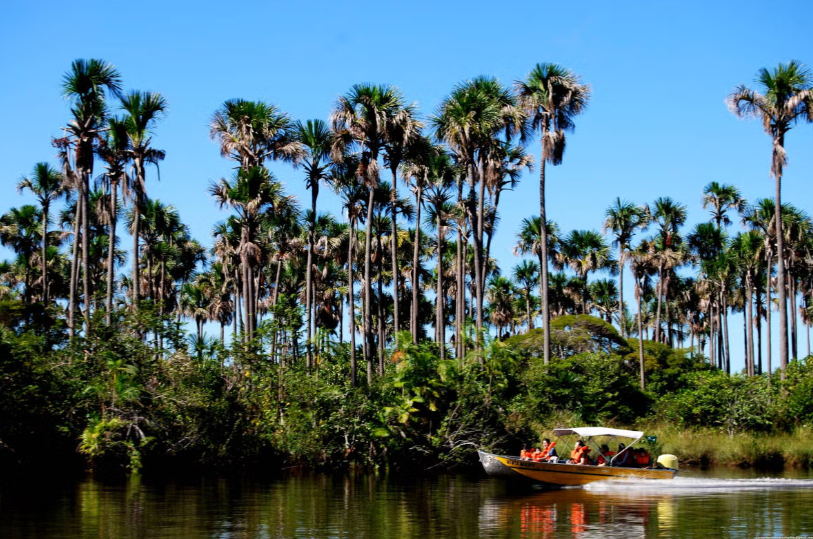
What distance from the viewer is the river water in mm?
17406

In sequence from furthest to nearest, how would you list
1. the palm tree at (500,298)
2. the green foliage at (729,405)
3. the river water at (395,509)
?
the palm tree at (500,298) < the green foliage at (729,405) < the river water at (395,509)

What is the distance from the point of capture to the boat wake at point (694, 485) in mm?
26578

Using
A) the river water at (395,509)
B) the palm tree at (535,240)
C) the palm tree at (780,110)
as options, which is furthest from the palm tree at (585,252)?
the river water at (395,509)

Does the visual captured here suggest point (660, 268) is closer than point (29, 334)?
No

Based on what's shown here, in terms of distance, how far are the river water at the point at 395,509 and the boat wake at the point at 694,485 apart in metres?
0.04

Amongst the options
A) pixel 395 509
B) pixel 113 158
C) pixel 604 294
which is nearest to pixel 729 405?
pixel 395 509

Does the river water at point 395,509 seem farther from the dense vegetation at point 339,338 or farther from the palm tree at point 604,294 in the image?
the palm tree at point 604,294

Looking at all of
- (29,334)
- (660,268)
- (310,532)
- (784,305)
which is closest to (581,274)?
(660,268)

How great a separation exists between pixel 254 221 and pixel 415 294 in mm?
10815

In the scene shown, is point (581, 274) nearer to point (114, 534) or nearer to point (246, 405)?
point (246, 405)

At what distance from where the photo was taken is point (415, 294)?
45.9 metres

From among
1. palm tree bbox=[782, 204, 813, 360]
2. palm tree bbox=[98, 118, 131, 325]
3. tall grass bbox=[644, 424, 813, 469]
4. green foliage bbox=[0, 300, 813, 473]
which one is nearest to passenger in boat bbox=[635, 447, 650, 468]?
green foliage bbox=[0, 300, 813, 473]

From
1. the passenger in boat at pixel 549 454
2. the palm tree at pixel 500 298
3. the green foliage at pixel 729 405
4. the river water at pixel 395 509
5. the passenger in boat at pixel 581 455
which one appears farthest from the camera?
the palm tree at pixel 500 298

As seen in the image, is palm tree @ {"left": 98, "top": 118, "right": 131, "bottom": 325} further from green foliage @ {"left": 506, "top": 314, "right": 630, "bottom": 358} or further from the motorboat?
green foliage @ {"left": 506, "top": 314, "right": 630, "bottom": 358}
